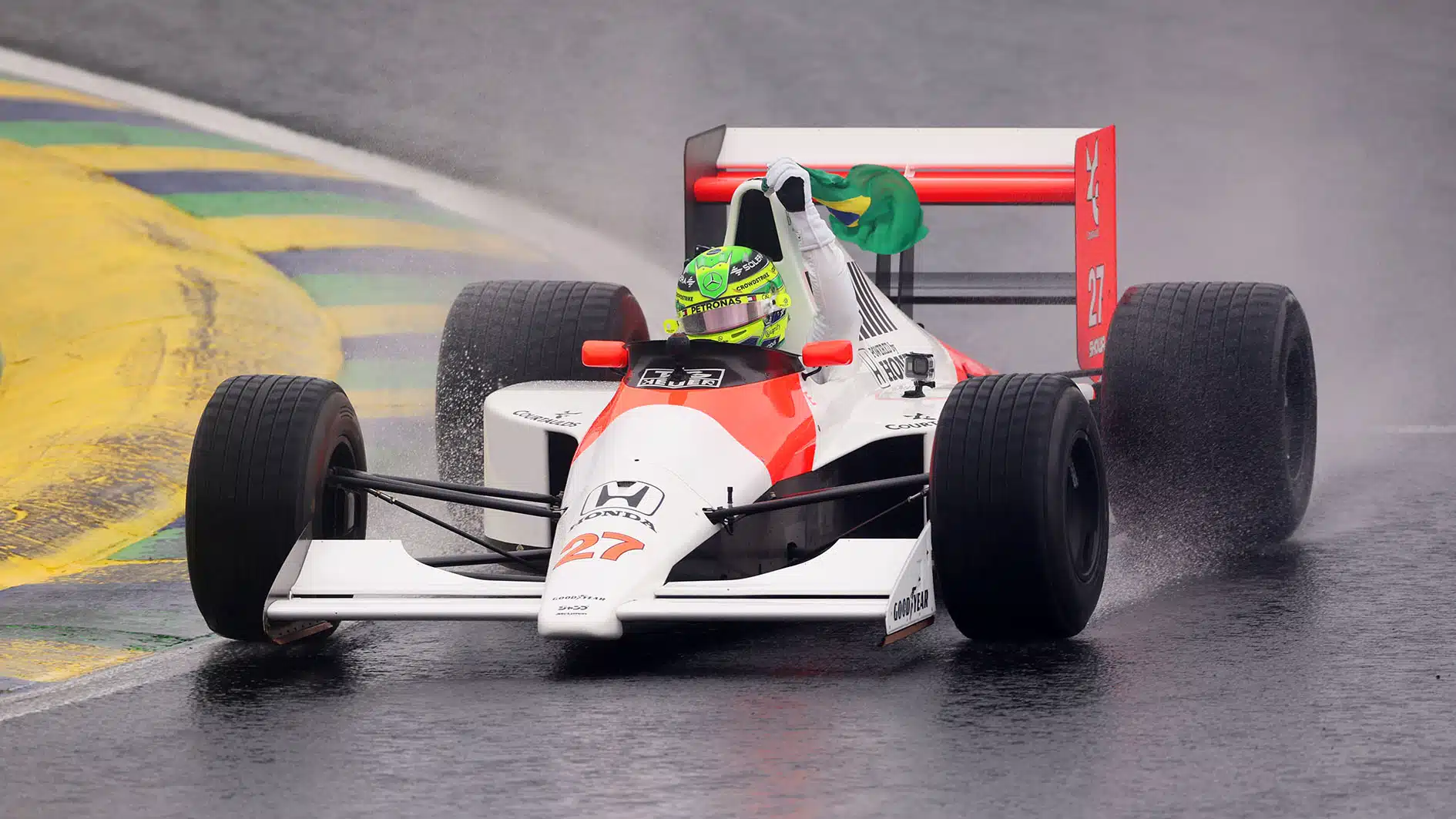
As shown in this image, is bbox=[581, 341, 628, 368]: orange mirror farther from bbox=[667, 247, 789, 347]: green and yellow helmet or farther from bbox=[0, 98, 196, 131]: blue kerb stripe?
bbox=[0, 98, 196, 131]: blue kerb stripe

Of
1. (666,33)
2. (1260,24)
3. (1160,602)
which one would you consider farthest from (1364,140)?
(1160,602)

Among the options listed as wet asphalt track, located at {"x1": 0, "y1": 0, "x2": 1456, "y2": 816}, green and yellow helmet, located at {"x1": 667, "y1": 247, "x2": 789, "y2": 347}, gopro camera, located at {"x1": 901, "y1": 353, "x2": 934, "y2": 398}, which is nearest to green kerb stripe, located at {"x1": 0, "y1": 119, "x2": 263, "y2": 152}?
wet asphalt track, located at {"x1": 0, "y1": 0, "x2": 1456, "y2": 816}

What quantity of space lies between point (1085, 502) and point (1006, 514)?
73 centimetres

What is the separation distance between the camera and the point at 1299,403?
9164 mm

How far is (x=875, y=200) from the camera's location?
898 cm

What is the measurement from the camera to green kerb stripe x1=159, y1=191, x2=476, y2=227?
1597 centimetres

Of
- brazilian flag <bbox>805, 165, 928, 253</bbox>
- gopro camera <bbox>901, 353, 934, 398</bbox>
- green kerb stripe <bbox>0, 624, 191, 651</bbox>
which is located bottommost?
green kerb stripe <bbox>0, 624, 191, 651</bbox>

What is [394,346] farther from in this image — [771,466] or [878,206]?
[771,466]

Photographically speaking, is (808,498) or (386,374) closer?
(808,498)

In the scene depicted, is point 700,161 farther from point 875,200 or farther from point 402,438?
point 402,438

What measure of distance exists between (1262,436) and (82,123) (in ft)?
37.2

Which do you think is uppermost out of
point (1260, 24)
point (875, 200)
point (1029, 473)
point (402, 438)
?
point (1260, 24)

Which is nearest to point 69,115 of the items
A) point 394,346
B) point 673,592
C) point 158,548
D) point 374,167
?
point 374,167

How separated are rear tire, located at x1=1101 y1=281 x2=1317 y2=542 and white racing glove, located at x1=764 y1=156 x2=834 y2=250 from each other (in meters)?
1.39
